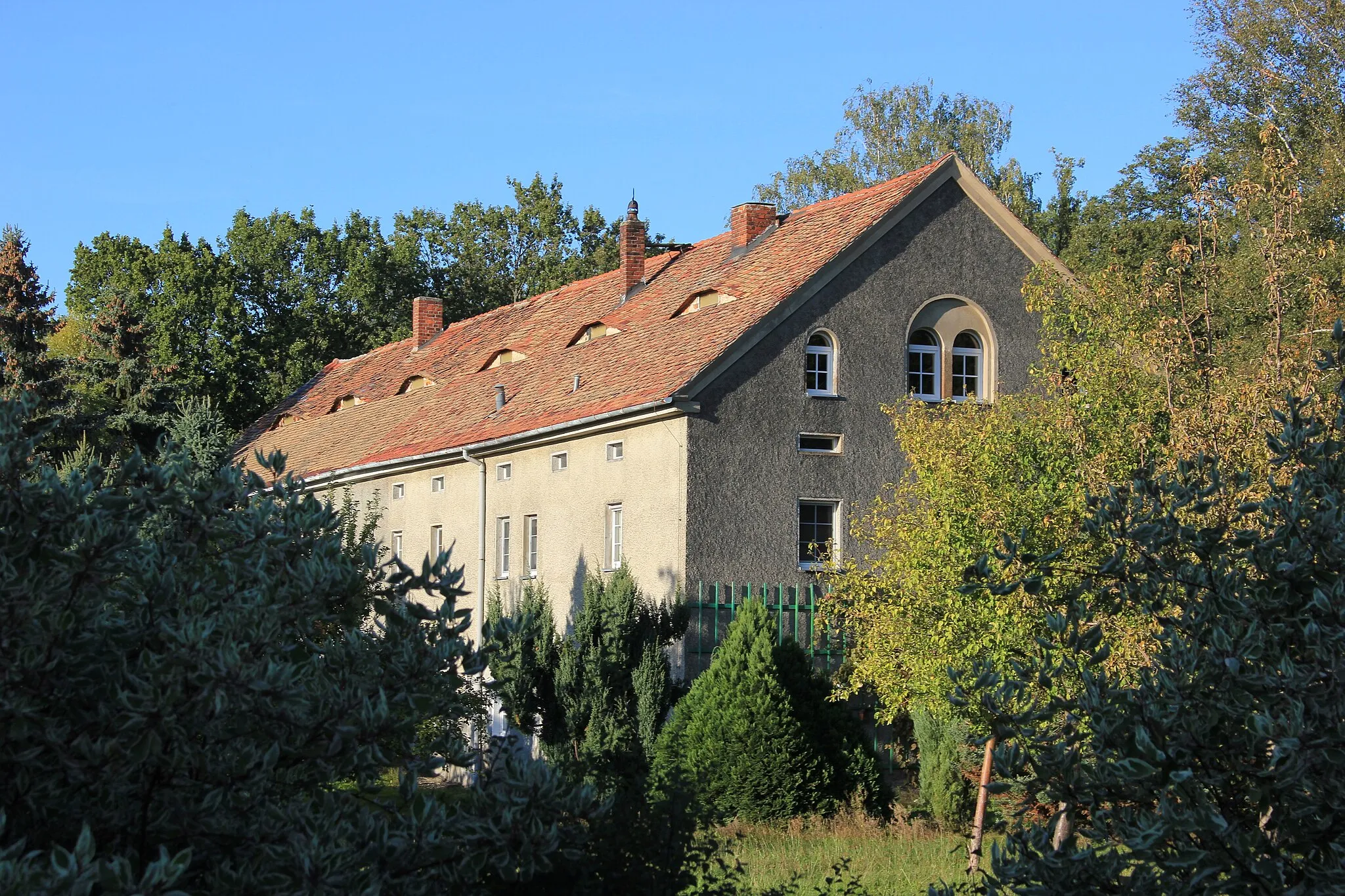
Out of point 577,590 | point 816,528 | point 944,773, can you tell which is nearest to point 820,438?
point 816,528

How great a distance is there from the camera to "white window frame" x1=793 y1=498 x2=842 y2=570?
2178cm

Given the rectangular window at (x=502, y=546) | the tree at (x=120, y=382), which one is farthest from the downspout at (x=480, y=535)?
the tree at (x=120, y=382)

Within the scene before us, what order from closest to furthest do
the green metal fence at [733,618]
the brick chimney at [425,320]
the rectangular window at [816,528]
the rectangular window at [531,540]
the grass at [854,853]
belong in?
the grass at [854,853], the green metal fence at [733,618], the rectangular window at [816,528], the rectangular window at [531,540], the brick chimney at [425,320]

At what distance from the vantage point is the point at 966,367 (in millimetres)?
23906

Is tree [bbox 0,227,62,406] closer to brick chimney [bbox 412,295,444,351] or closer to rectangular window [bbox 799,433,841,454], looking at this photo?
brick chimney [bbox 412,295,444,351]

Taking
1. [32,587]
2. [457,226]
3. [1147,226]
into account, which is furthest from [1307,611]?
[457,226]

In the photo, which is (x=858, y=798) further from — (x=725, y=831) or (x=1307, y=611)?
(x=1307, y=611)

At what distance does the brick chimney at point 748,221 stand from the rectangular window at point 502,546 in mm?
6302

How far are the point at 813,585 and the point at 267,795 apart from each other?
54.8ft

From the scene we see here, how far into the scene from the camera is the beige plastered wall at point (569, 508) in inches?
846

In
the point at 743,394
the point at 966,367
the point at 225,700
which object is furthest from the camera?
the point at 966,367

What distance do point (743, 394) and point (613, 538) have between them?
3.22 meters

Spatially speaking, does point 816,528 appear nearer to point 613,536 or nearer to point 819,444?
point 819,444

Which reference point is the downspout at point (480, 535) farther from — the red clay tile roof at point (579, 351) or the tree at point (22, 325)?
the tree at point (22, 325)
